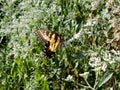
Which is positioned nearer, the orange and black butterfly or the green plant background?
the orange and black butterfly

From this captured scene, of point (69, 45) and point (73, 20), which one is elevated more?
point (73, 20)

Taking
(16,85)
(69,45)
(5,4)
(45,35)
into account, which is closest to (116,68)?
(45,35)

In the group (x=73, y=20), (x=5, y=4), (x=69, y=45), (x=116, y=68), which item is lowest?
(x=116, y=68)

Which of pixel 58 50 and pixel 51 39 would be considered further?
pixel 58 50

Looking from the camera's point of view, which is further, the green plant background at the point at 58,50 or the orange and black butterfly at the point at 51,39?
the green plant background at the point at 58,50

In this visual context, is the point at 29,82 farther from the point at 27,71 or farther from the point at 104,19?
the point at 104,19

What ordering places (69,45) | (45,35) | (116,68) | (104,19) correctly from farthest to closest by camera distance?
(69,45) → (104,19) → (45,35) → (116,68)

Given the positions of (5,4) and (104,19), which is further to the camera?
(5,4)

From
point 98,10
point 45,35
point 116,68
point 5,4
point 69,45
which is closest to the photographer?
point 116,68
